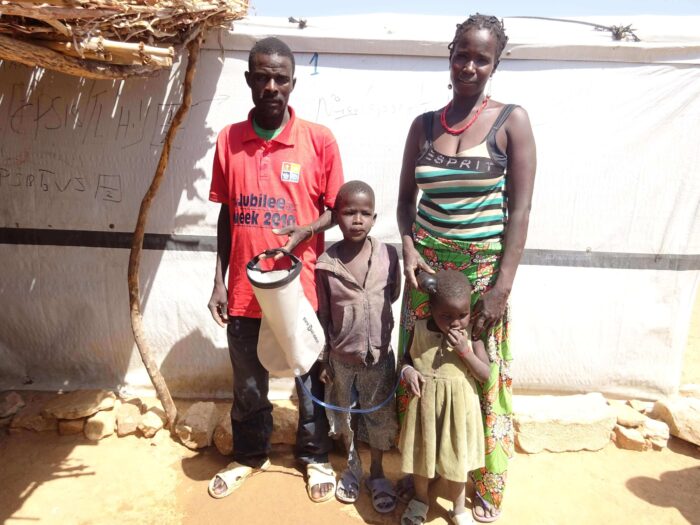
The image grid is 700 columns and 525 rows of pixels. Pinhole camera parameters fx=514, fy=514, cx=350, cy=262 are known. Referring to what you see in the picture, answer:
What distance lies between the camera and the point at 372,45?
2957 mm

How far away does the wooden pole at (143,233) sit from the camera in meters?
2.71

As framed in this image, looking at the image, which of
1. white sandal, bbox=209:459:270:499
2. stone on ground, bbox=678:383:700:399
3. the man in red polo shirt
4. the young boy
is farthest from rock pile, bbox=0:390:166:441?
stone on ground, bbox=678:383:700:399

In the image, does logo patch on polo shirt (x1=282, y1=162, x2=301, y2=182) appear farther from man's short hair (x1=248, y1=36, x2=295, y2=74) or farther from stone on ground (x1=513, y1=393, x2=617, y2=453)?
stone on ground (x1=513, y1=393, x2=617, y2=453)

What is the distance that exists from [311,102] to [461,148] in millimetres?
1380

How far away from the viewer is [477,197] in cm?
200

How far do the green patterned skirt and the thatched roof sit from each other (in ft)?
4.50

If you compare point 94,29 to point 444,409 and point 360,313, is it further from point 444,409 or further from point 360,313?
point 444,409

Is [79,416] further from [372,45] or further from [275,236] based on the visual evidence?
[372,45]

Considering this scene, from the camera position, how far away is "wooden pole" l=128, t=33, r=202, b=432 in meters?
2.71

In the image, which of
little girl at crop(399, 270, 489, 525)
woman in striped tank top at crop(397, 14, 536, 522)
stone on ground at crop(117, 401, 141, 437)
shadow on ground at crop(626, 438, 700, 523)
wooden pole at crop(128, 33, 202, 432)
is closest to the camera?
woman in striped tank top at crop(397, 14, 536, 522)

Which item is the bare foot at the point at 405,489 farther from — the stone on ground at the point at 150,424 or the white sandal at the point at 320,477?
the stone on ground at the point at 150,424

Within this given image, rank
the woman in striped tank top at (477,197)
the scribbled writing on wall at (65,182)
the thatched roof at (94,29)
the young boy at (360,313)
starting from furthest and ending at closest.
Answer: the scribbled writing on wall at (65,182) → the young boy at (360,313) → the woman in striped tank top at (477,197) → the thatched roof at (94,29)

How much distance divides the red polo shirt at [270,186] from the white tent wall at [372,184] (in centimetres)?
86

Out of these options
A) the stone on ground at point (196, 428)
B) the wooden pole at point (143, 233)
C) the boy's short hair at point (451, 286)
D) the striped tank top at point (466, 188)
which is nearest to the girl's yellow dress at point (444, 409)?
the boy's short hair at point (451, 286)
